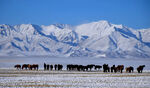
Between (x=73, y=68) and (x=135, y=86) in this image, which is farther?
(x=73, y=68)

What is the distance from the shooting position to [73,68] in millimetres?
61906

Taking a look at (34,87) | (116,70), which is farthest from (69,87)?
(116,70)

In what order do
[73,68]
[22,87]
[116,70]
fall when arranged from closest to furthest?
[22,87]
[116,70]
[73,68]

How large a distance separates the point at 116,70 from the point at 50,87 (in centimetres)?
2556

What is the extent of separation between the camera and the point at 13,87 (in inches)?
1113

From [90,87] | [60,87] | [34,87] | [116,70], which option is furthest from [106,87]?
[116,70]

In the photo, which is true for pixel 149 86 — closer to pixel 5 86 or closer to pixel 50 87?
pixel 50 87

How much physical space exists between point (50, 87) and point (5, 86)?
3.51m

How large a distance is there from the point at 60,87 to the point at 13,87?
3.52 metres

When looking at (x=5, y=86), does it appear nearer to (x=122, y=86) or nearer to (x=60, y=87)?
(x=60, y=87)

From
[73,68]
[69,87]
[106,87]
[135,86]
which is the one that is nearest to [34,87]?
[69,87]

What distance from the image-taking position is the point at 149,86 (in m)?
29.4

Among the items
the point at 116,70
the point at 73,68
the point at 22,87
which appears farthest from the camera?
the point at 73,68

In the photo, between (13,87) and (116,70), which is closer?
(13,87)
